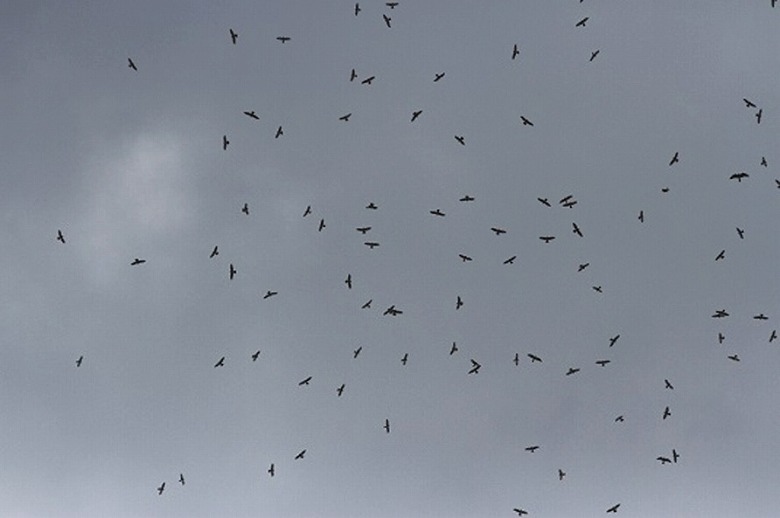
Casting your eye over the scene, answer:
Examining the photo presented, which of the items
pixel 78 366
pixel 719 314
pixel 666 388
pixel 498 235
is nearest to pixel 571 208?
pixel 498 235

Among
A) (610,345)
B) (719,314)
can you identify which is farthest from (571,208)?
(719,314)

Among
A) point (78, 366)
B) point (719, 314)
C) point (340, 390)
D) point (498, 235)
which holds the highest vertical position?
point (719, 314)

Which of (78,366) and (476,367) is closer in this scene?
(476,367)

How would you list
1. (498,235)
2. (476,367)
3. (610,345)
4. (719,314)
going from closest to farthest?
(719,314) → (476,367) → (610,345) → (498,235)

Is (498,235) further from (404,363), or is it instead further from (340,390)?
(340,390)

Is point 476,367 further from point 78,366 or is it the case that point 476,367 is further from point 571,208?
point 78,366

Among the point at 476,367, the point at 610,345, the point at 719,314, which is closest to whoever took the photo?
the point at 719,314

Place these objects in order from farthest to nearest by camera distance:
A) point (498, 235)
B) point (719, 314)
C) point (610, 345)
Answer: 1. point (498, 235)
2. point (610, 345)
3. point (719, 314)

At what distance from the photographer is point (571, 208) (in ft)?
440

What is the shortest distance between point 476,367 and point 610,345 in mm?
21808

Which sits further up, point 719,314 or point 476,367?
point 719,314

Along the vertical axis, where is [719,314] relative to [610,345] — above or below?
above

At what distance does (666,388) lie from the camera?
130500 millimetres

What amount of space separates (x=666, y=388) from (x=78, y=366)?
90.8m
